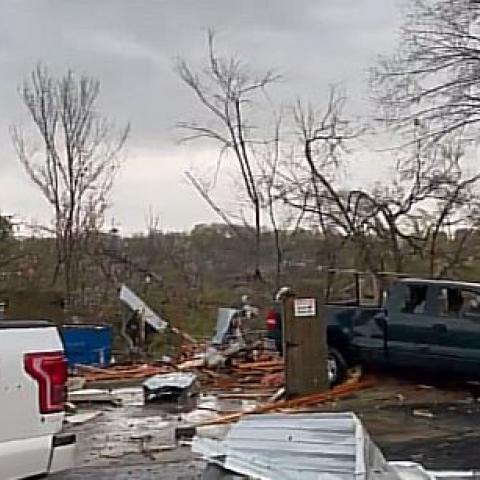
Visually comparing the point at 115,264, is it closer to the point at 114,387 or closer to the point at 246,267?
the point at 246,267

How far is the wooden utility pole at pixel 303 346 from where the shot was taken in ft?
48.2

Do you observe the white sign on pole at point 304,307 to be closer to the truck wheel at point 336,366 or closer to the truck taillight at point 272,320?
the truck wheel at point 336,366

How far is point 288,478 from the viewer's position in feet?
12.4

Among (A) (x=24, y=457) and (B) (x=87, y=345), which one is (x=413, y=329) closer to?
(B) (x=87, y=345)

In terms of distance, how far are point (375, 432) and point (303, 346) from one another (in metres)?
2.82

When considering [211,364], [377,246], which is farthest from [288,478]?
[377,246]

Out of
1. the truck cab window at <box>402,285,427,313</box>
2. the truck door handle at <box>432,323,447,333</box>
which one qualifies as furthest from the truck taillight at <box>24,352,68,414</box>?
the truck cab window at <box>402,285,427,313</box>

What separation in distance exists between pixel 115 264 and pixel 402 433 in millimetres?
15348

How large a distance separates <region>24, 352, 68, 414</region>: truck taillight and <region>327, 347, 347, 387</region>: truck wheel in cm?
1015

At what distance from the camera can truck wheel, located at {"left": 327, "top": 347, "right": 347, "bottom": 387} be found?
15799mm

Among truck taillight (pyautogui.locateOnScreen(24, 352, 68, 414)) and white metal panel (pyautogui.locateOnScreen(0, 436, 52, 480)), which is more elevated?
truck taillight (pyautogui.locateOnScreen(24, 352, 68, 414))

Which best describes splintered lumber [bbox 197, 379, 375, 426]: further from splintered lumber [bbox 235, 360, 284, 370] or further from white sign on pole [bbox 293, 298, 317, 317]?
splintered lumber [bbox 235, 360, 284, 370]

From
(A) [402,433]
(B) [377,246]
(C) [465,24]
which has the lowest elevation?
(A) [402,433]

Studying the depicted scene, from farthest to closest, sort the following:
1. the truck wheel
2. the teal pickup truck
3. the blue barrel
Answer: the blue barrel
the truck wheel
the teal pickup truck
